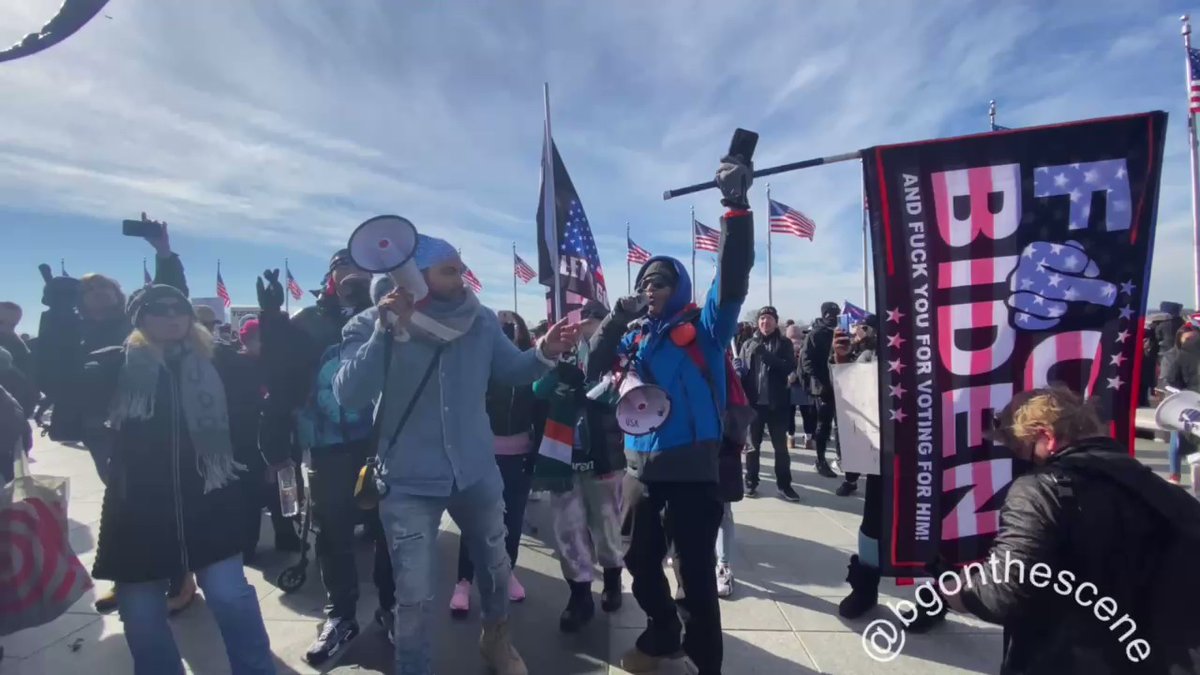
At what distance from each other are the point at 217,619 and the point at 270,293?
186 centimetres

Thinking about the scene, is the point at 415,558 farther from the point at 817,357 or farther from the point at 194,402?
the point at 817,357

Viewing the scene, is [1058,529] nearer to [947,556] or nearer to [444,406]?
[947,556]

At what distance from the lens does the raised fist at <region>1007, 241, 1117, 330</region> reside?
7.92 ft

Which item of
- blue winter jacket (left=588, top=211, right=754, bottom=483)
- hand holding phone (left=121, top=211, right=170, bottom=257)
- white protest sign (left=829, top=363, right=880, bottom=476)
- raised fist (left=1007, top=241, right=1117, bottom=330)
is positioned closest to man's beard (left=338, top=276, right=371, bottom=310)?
hand holding phone (left=121, top=211, right=170, bottom=257)

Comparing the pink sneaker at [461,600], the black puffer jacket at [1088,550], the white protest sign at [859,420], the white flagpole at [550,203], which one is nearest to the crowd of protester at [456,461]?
the black puffer jacket at [1088,550]

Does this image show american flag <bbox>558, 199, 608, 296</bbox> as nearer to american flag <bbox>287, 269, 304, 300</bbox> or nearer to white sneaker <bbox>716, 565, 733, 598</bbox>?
white sneaker <bbox>716, 565, 733, 598</bbox>

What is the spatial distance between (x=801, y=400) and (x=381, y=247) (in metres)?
7.14

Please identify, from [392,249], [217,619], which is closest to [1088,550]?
[392,249]

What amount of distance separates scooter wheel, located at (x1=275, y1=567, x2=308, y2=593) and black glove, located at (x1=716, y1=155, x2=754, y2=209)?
363 cm

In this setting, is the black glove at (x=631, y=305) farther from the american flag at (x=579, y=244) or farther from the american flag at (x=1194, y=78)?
the american flag at (x=1194, y=78)

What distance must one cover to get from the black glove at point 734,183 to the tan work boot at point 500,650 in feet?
7.33

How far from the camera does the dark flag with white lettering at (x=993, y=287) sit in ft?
7.81

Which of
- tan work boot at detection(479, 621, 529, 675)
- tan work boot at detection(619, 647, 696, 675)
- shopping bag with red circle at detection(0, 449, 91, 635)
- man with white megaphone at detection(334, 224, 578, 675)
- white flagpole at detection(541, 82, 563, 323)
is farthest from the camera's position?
white flagpole at detection(541, 82, 563, 323)

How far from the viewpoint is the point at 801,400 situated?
8.41 metres
